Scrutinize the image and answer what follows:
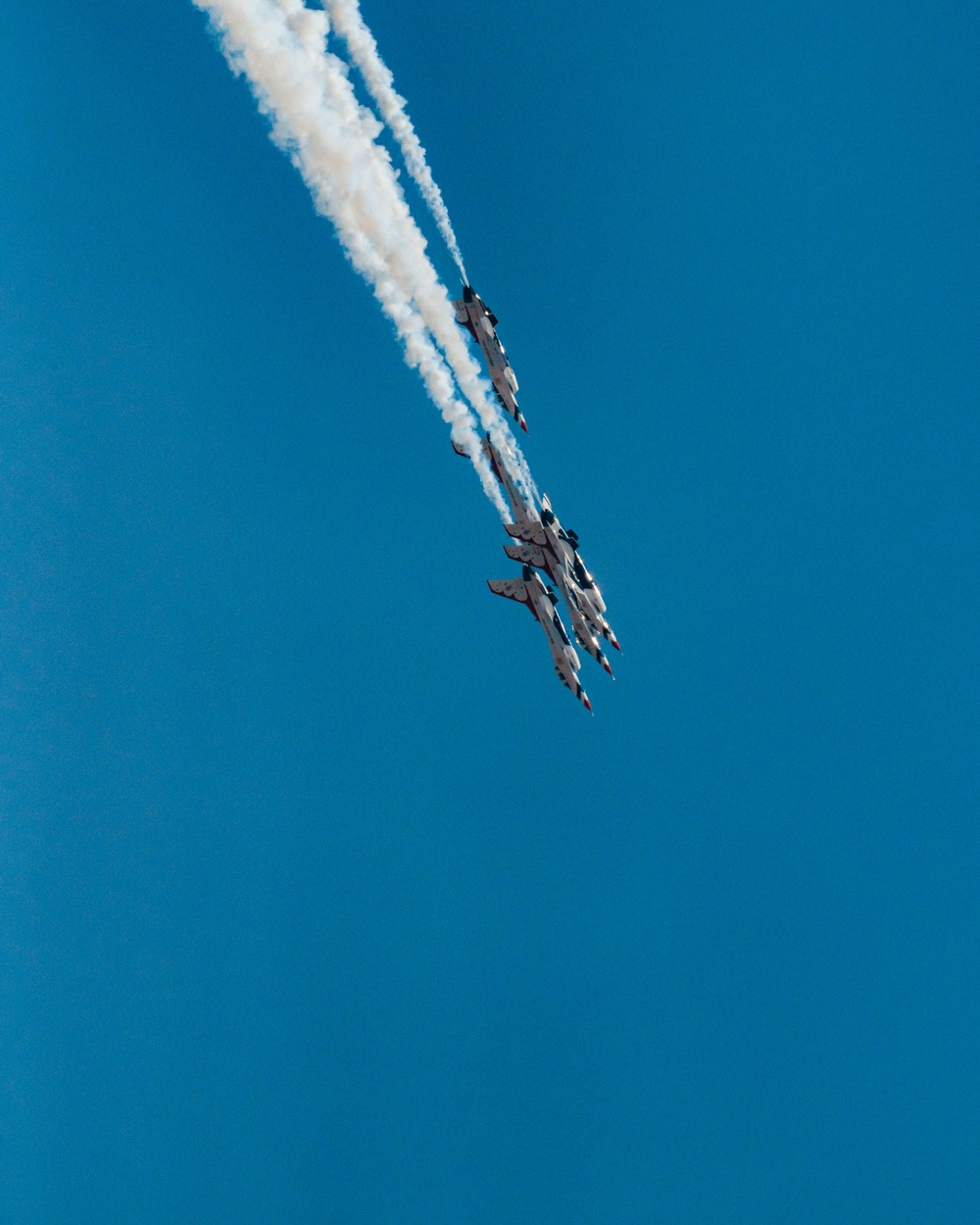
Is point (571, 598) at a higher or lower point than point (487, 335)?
lower

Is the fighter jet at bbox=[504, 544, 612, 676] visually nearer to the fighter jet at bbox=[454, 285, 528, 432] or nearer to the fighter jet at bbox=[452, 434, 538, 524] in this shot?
the fighter jet at bbox=[452, 434, 538, 524]

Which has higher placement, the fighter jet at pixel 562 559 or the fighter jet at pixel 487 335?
the fighter jet at pixel 487 335

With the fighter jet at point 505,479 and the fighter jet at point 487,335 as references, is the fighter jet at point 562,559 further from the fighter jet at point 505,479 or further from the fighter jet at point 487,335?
the fighter jet at point 487,335

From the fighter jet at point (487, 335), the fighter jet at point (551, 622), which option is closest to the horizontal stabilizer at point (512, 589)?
the fighter jet at point (551, 622)

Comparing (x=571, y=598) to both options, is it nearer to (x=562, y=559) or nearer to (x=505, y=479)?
(x=562, y=559)

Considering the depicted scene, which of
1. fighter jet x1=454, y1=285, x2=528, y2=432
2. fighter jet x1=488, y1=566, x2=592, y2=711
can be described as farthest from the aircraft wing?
fighter jet x1=454, y1=285, x2=528, y2=432

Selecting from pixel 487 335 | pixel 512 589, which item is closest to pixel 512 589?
pixel 512 589

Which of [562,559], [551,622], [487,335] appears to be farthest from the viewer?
[551,622]

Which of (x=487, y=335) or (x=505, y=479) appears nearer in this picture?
(x=487, y=335)
